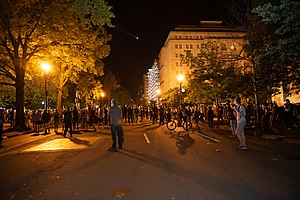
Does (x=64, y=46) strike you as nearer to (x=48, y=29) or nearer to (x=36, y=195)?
(x=48, y=29)

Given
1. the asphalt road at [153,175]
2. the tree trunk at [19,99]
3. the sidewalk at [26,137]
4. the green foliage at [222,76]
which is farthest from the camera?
the tree trunk at [19,99]

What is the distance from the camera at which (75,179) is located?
20.1ft

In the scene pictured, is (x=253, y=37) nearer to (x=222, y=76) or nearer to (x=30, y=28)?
(x=222, y=76)

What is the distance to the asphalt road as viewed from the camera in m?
5.03

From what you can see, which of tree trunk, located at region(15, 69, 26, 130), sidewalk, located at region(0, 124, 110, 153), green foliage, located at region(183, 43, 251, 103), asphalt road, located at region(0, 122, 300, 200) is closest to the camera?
asphalt road, located at region(0, 122, 300, 200)

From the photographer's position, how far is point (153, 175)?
6.36 meters

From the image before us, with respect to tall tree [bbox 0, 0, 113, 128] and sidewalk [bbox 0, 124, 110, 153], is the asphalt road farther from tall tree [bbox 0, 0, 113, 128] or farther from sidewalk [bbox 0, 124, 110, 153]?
tall tree [bbox 0, 0, 113, 128]

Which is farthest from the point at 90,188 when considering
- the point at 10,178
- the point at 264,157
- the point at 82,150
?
the point at 264,157

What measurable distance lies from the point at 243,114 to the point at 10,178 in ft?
27.6

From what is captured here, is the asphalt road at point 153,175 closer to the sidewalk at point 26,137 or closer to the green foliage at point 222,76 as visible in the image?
the sidewalk at point 26,137

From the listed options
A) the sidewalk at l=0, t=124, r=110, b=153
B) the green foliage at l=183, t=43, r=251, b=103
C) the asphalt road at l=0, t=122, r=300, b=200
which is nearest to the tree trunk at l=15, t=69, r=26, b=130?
the sidewalk at l=0, t=124, r=110, b=153

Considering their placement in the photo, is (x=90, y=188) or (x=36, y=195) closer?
(x=36, y=195)

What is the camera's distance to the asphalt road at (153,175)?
16.5ft

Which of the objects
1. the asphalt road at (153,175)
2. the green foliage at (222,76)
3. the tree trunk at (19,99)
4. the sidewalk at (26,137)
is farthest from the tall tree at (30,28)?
the asphalt road at (153,175)
